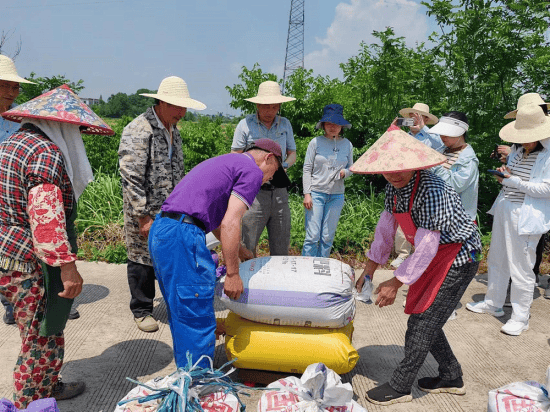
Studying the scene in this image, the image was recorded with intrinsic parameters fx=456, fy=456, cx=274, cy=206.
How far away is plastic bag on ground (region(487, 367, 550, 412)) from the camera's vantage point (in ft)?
6.52

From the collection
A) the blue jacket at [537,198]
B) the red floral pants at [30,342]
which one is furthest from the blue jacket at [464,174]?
the red floral pants at [30,342]

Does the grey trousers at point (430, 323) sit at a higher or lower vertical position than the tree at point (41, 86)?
lower

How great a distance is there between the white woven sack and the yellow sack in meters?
0.07

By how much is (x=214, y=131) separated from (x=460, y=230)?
6.36 meters

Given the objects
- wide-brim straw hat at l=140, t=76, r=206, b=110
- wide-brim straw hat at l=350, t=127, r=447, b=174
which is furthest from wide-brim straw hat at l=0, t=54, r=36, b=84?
wide-brim straw hat at l=350, t=127, r=447, b=174

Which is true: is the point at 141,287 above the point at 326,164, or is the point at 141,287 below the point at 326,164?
below

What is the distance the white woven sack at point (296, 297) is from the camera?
2850 millimetres

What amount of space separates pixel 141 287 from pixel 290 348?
64.4 inches

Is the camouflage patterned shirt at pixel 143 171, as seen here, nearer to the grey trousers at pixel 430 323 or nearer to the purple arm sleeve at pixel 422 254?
the purple arm sleeve at pixel 422 254

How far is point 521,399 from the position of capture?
2043 millimetres

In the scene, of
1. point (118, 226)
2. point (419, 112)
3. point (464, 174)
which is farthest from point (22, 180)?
point (419, 112)

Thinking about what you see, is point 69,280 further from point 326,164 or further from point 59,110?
point 326,164

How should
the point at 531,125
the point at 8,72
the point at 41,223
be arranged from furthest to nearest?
the point at 8,72 < the point at 531,125 < the point at 41,223

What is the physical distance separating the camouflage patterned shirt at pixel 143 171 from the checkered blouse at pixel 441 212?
1.90 meters
